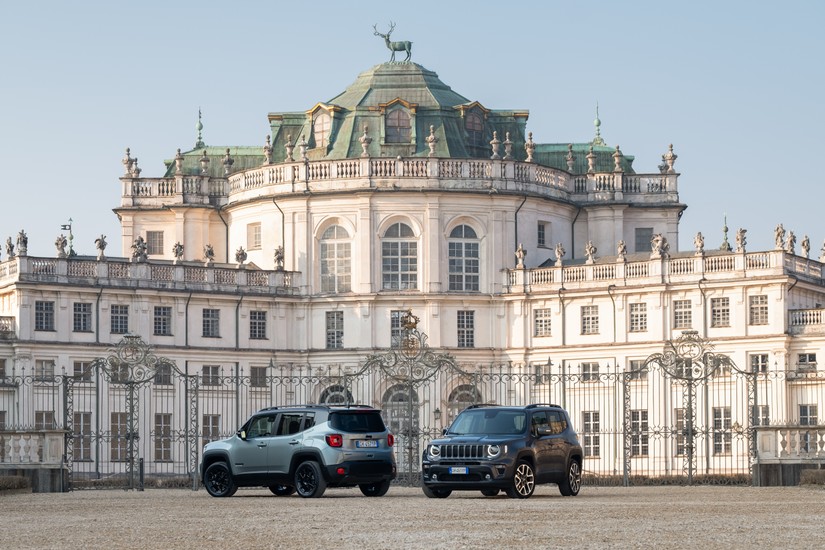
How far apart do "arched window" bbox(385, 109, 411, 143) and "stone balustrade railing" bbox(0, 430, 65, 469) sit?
1940 inches

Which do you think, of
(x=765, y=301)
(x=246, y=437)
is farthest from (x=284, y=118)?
(x=246, y=437)

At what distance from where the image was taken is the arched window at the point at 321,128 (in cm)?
10256

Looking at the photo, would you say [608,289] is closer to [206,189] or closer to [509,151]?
[509,151]

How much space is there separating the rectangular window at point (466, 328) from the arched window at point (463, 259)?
1.26 metres

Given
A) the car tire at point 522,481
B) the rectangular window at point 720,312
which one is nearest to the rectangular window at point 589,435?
the rectangular window at point 720,312

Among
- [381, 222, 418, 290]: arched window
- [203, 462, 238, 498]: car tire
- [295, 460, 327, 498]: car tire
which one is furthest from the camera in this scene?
[381, 222, 418, 290]: arched window

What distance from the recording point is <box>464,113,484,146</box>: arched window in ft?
339

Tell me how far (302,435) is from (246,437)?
67.3 inches

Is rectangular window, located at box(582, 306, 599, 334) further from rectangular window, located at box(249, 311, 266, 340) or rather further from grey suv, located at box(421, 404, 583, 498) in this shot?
grey suv, located at box(421, 404, 583, 498)

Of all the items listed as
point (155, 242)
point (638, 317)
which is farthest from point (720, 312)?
point (155, 242)

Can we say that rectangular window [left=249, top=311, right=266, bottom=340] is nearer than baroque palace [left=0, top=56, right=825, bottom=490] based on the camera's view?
No

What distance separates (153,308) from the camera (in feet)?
307

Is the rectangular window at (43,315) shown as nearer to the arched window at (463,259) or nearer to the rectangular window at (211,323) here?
the rectangular window at (211,323)

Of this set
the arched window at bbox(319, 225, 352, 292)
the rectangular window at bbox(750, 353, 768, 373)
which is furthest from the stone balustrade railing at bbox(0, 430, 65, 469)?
the arched window at bbox(319, 225, 352, 292)
